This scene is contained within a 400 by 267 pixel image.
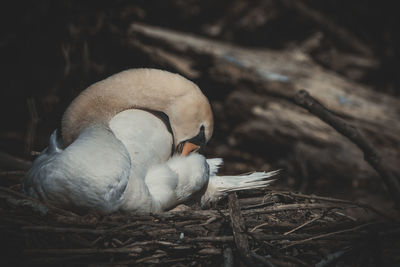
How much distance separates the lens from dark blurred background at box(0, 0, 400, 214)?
4750 mm

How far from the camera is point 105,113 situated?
115 inches

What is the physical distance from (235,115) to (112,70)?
1.73m

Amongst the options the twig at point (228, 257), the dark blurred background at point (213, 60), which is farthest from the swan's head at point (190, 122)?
the dark blurred background at point (213, 60)

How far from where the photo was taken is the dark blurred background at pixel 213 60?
15.6ft

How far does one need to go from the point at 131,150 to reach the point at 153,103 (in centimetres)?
46

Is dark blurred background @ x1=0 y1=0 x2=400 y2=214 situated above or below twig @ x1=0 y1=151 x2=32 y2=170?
above

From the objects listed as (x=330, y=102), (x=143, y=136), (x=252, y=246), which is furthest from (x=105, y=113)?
(x=330, y=102)

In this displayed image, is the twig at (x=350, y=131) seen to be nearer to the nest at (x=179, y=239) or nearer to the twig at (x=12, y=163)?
the nest at (x=179, y=239)

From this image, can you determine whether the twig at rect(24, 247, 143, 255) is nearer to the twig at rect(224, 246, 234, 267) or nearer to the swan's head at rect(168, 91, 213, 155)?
the twig at rect(224, 246, 234, 267)

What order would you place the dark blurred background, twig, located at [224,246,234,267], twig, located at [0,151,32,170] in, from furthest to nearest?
the dark blurred background, twig, located at [0,151,32,170], twig, located at [224,246,234,267]

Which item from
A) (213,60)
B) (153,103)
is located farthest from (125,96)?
(213,60)

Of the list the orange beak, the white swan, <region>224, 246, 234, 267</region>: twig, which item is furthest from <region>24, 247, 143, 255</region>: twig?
the orange beak

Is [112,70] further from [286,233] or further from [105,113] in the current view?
[286,233]

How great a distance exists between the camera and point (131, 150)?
8.79 ft
